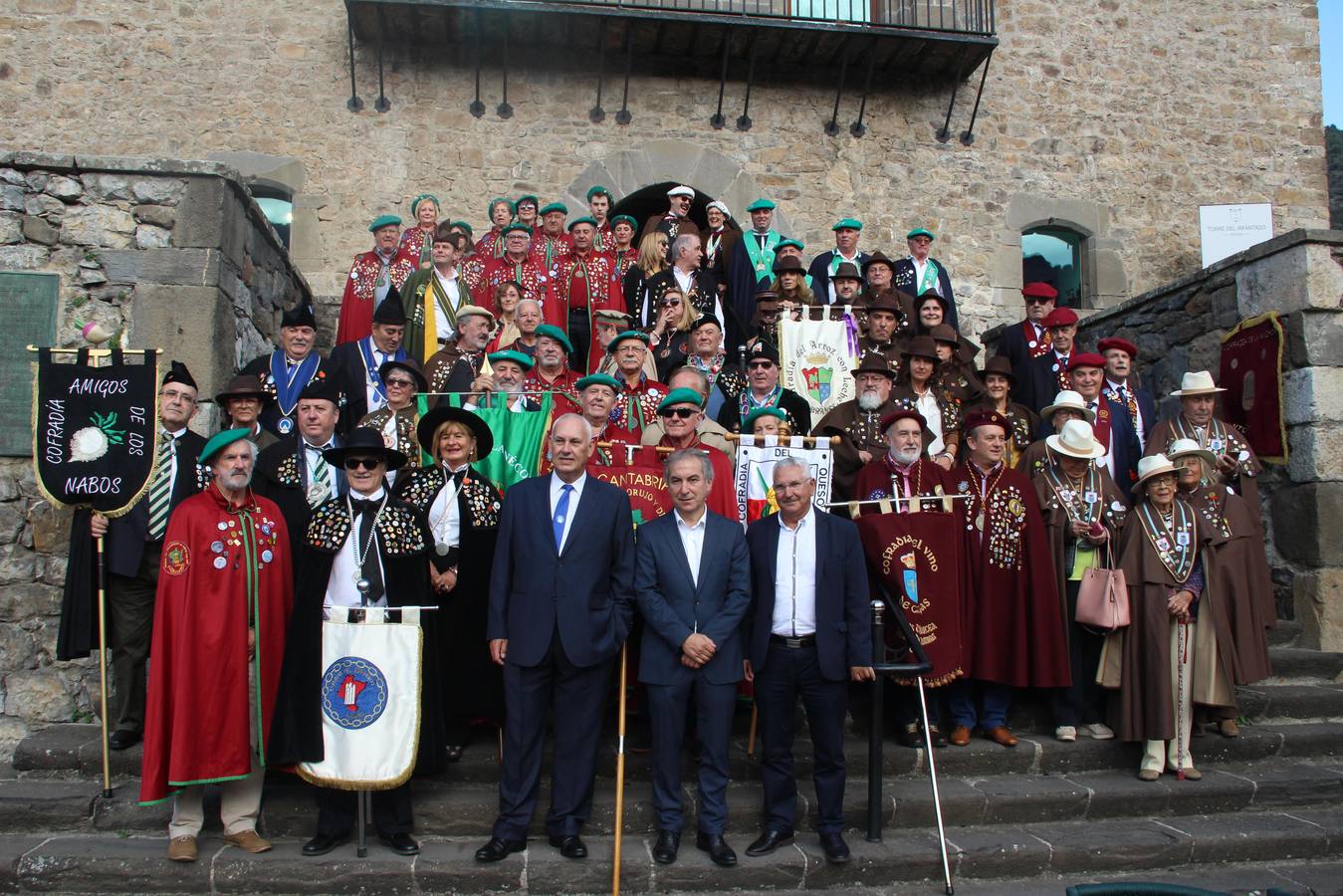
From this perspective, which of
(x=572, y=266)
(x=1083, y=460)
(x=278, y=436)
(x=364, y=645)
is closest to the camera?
(x=364, y=645)

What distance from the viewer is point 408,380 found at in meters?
5.93

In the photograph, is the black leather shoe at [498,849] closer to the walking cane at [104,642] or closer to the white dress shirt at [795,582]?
the white dress shirt at [795,582]

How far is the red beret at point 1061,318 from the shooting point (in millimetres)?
7681

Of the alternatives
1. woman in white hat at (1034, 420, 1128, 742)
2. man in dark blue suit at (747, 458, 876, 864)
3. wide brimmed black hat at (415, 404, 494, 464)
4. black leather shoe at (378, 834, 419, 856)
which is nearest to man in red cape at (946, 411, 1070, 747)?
woman in white hat at (1034, 420, 1128, 742)

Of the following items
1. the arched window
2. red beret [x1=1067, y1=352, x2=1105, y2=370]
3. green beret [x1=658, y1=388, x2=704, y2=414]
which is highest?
the arched window

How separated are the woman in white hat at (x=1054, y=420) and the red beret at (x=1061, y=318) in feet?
5.01

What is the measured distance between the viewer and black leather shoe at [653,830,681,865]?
433 cm

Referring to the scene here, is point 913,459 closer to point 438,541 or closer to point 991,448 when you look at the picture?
point 991,448

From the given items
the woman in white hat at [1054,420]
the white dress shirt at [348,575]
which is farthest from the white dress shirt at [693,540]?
the woman in white hat at [1054,420]

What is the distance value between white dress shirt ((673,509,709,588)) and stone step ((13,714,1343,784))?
3.69 feet

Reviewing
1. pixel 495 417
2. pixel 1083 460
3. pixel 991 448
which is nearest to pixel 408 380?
pixel 495 417

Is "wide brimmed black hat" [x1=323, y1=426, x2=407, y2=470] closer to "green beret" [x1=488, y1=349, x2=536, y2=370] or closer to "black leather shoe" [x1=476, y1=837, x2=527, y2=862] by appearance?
"green beret" [x1=488, y1=349, x2=536, y2=370]

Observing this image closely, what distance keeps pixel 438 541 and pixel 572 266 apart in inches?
161

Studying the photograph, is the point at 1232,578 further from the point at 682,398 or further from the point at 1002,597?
the point at 682,398
